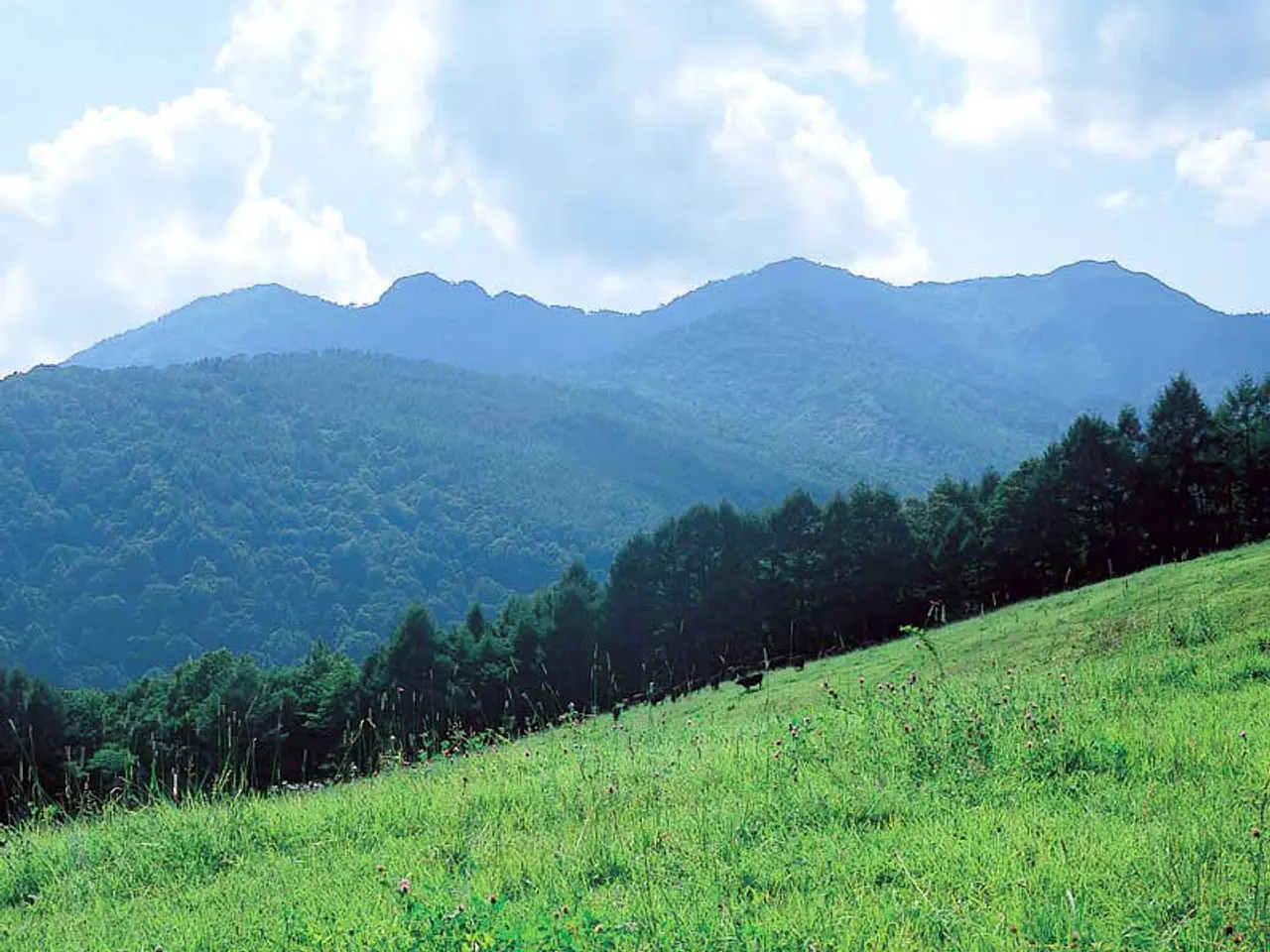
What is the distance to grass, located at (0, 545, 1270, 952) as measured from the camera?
13.4ft

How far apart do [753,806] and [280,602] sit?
7993 inches

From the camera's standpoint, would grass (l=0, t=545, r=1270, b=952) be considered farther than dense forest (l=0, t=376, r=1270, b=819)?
No

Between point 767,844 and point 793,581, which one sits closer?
point 767,844

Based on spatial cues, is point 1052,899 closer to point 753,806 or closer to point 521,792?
point 753,806

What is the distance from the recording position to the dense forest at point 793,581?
5003 cm

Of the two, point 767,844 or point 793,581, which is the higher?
point 767,844

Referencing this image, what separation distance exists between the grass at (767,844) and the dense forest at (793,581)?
3625 cm

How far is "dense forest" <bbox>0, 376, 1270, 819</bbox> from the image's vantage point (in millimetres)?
50031

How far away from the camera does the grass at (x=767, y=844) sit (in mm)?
4094

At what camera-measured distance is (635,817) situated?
615 centimetres

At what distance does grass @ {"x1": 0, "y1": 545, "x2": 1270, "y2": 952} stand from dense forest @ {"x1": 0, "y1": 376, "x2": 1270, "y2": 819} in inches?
1427

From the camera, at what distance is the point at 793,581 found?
62.3 metres

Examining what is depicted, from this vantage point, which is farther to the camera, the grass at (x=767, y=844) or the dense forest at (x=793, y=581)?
the dense forest at (x=793, y=581)

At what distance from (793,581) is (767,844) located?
5805cm
